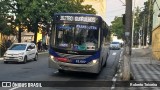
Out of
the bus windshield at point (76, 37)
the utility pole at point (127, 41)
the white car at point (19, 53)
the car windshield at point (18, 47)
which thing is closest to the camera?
the utility pole at point (127, 41)

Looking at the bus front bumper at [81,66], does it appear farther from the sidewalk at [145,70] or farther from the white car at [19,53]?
the white car at [19,53]

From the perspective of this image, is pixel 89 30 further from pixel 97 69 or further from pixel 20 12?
pixel 20 12

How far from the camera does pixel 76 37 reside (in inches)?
798

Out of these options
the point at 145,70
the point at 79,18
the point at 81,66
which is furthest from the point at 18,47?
the point at 81,66

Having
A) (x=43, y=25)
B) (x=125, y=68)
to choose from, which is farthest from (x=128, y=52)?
(x=43, y=25)

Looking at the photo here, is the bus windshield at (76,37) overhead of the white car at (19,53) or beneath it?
overhead

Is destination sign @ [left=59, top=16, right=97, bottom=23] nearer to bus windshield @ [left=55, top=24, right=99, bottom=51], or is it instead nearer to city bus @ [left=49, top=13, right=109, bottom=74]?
city bus @ [left=49, top=13, right=109, bottom=74]

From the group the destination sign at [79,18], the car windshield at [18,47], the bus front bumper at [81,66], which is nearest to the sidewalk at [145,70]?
the bus front bumper at [81,66]

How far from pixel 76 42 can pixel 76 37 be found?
0.25 m

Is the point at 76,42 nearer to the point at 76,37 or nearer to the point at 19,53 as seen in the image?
the point at 76,37


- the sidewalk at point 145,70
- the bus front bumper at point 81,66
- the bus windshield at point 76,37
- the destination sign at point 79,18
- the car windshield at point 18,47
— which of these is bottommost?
the sidewalk at point 145,70

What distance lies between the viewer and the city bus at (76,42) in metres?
20.1

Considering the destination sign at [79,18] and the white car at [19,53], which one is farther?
the white car at [19,53]

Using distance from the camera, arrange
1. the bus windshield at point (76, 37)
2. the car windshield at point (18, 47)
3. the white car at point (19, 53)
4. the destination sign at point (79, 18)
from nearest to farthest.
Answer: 1. the bus windshield at point (76, 37)
2. the destination sign at point (79, 18)
3. the white car at point (19, 53)
4. the car windshield at point (18, 47)
